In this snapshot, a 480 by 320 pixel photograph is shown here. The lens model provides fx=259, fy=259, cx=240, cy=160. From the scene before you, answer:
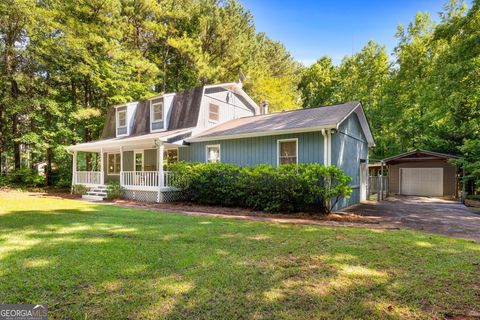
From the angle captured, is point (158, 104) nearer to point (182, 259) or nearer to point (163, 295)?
point (182, 259)

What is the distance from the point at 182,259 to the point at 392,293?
8.97 ft

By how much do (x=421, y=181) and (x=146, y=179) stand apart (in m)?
17.9

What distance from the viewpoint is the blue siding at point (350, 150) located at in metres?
10.2

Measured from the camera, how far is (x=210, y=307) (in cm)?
254

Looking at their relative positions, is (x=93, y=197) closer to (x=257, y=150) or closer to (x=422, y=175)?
(x=257, y=150)

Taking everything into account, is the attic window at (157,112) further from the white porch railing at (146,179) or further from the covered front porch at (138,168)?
the white porch railing at (146,179)

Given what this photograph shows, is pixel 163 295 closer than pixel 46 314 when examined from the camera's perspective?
No

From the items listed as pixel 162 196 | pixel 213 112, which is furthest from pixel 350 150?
pixel 162 196

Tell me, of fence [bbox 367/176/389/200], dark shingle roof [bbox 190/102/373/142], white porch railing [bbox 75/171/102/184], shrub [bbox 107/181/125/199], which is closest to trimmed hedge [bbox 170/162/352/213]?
dark shingle roof [bbox 190/102/373/142]

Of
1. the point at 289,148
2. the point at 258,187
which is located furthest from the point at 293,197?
the point at 289,148

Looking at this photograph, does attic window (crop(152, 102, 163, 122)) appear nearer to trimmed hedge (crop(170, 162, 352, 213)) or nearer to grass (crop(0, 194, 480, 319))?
trimmed hedge (crop(170, 162, 352, 213))

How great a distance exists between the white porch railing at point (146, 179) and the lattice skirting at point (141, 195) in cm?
35

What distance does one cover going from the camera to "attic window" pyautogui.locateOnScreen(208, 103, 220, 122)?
14.6m

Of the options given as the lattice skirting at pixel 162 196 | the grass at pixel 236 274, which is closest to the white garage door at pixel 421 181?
the grass at pixel 236 274
